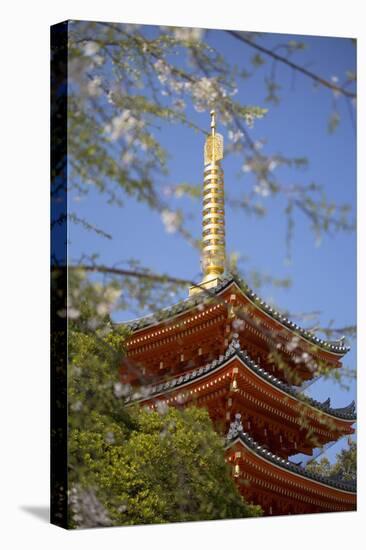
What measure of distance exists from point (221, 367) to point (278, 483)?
0.88m

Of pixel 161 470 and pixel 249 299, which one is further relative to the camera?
pixel 249 299

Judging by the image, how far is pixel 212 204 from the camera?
991cm

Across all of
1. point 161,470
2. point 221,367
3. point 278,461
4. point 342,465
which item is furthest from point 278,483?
point 161,470

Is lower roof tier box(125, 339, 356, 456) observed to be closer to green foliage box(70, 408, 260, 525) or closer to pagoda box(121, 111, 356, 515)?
pagoda box(121, 111, 356, 515)

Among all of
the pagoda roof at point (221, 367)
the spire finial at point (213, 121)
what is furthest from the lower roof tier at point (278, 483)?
the spire finial at point (213, 121)

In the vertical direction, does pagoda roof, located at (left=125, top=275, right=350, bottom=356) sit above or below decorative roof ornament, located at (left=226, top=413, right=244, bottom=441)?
above

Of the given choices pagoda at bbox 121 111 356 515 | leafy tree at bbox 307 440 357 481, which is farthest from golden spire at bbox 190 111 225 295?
leafy tree at bbox 307 440 357 481

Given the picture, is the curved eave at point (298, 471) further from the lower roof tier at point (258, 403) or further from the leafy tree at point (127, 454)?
the leafy tree at point (127, 454)

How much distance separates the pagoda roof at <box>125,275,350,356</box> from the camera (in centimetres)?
966

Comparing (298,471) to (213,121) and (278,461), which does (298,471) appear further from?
(213,121)

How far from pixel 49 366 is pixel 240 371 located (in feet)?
4.60

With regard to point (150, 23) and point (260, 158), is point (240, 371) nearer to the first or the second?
point (260, 158)

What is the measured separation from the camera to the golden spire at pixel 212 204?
32.4 ft

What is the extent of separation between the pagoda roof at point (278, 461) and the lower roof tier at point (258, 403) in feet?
0.27
